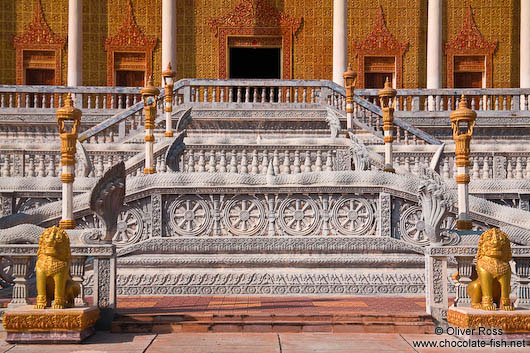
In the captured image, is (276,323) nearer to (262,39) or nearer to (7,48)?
(262,39)

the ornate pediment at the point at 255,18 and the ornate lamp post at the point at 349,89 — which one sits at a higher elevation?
the ornate pediment at the point at 255,18

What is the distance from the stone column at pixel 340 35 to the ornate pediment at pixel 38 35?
9306mm

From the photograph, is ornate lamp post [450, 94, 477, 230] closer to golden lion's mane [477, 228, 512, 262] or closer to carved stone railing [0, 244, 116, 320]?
golden lion's mane [477, 228, 512, 262]

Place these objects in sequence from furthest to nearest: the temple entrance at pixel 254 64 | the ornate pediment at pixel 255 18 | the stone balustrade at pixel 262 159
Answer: the temple entrance at pixel 254 64
the ornate pediment at pixel 255 18
the stone balustrade at pixel 262 159

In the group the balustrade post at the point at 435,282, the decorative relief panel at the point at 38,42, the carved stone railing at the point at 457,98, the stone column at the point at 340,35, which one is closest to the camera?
the balustrade post at the point at 435,282

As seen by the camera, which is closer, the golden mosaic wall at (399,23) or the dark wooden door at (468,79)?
the golden mosaic wall at (399,23)

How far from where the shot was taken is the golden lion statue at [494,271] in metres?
7.16

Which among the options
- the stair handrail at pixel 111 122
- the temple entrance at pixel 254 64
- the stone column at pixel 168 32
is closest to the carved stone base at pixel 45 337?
the stair handrail at pixel 111 122

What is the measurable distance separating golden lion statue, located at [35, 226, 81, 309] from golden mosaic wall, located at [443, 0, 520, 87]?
21480 millimetres

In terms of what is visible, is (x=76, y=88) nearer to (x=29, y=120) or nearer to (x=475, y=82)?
(x=29, y=120)

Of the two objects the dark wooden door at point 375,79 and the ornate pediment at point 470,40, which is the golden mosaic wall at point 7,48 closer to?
the dark wooden door at point 375,79

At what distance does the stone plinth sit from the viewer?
276 inches

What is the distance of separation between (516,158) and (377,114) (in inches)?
178

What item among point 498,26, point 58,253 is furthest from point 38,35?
point 58,253
